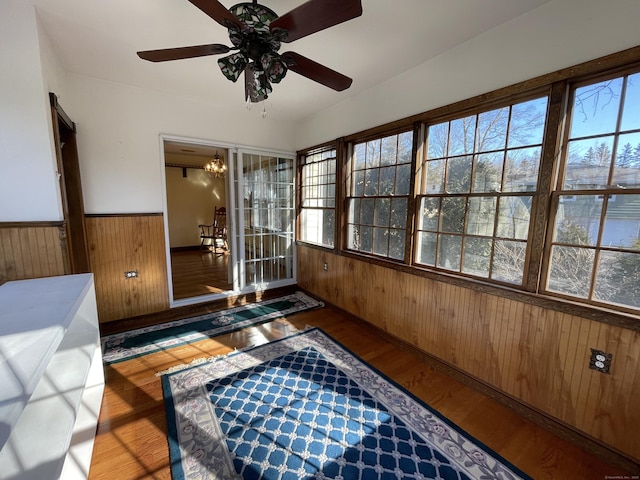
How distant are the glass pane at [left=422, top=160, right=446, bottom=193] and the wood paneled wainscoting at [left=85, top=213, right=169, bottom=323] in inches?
120

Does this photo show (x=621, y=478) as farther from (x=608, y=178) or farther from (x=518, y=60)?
(x=518, y=60)

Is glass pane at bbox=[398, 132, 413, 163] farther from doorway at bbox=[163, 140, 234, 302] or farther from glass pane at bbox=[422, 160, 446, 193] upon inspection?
doorway at bbox=[163, 140, 234, 302]

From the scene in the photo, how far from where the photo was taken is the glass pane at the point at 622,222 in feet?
4.69

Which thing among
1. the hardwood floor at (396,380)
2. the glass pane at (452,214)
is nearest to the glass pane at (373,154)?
the glass pane at (452,214)

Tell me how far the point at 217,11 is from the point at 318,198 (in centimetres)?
269

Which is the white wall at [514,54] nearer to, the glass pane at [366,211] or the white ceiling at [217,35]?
the white ceiling at [217,35]

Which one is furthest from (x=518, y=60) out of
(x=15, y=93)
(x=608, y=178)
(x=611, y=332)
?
(x=15, y=93)

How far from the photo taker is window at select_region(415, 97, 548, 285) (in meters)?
1.84

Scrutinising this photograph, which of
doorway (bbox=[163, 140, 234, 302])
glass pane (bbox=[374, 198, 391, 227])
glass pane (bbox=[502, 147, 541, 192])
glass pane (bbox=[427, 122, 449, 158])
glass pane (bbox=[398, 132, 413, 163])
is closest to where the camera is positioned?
glass pane (bbox=[502, 147, 541, 192])

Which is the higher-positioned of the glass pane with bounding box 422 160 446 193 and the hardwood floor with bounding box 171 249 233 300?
the glass pane with bounding box 422 160 446 193

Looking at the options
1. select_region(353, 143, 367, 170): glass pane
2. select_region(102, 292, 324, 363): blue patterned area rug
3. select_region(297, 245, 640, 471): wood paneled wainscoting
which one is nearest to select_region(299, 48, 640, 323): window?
select_region(297, 245, 640, 471): wood paneled wainscoting

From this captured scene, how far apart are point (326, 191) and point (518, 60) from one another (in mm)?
2353

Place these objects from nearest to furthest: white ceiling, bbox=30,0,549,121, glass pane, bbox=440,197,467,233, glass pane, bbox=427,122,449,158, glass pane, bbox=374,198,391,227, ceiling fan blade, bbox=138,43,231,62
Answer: ceiling fan blade, bbox=138,43,231,62 → white ceiling, bbox=30,0,549,121 → glass pane, bbox=440,197,467,233 → glass pane, bbox=427,122,449,158 → glass pane, bbox=374,198,391,227

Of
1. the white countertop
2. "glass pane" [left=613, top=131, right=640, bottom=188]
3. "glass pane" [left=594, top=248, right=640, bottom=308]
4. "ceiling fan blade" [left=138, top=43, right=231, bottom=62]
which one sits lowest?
the white countertop
